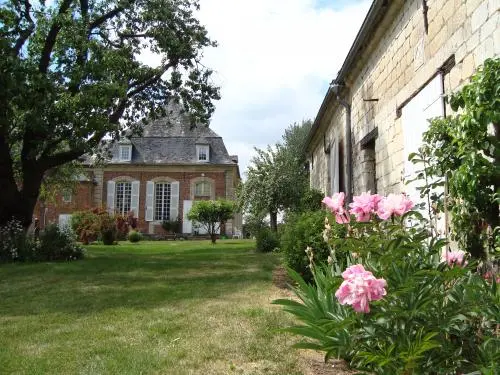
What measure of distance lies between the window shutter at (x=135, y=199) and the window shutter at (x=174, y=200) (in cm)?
264

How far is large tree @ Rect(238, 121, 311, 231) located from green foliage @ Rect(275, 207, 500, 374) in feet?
65.3

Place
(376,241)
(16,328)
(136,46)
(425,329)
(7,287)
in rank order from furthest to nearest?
(136,46)
(7,287)
(16,328)
(376,241)
(425,329)

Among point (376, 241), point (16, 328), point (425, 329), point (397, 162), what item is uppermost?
point (397, 162)

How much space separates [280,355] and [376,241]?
1.83m

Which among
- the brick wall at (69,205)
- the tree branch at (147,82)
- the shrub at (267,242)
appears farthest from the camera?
the brick wall at (69,205)

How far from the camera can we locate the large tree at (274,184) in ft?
77.4

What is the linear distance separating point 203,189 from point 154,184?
3.85 metres

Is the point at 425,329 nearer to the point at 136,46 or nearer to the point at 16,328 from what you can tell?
the point at 16,328

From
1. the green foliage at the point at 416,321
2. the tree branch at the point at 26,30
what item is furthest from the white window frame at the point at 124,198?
the green foliage at the point at 416,321

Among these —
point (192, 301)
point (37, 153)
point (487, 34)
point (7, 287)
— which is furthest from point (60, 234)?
point (487, 34)

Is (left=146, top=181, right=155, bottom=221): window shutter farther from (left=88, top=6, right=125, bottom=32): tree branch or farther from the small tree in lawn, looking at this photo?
(left=88, top=6, right=125, bottom=32): tree branch

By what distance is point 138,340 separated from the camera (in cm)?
469

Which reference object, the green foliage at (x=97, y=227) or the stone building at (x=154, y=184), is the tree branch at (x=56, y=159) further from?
the stone building at (x=154, y=184)

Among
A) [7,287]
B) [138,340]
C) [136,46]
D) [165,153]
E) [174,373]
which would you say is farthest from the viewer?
[165,153]
